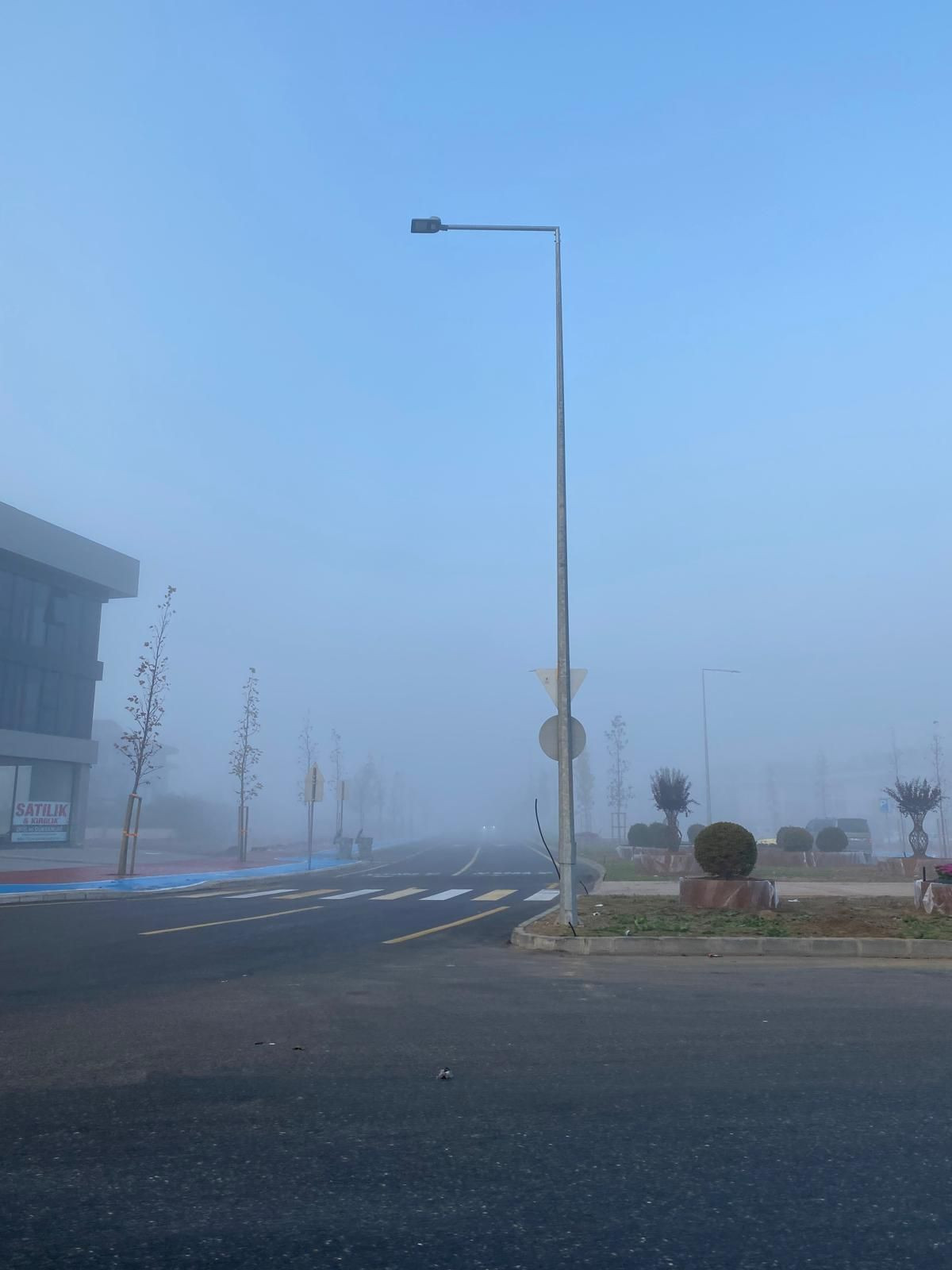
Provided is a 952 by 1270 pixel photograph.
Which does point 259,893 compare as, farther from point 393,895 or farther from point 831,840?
point 831,840

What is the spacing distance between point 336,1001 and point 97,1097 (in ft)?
10.3

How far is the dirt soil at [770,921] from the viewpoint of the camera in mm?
12859

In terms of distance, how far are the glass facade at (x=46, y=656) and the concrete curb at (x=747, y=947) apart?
4165cm

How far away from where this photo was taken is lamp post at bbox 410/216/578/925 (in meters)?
13.8

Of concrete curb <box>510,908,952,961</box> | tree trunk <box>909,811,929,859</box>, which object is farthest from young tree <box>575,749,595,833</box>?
concrete curb <box>510,908,952,961</box>

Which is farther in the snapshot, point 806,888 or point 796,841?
point 796,841

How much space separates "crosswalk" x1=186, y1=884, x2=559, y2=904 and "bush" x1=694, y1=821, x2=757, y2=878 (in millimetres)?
4420

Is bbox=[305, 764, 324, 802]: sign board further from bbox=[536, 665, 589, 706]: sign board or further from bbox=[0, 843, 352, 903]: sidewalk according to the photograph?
bbox=[536, 665, 589, 706]: sign board

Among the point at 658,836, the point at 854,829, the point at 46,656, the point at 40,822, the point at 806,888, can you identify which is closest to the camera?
the point at 806,888

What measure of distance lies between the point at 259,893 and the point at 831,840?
22977 mm

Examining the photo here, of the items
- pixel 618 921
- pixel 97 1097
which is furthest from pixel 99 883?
pixel 97 1097

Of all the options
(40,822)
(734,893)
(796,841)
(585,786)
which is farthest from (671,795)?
(585,786)

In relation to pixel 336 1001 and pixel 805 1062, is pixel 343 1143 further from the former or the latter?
pixel 336 1001

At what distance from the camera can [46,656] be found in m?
49.4
